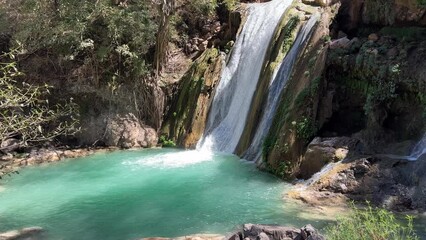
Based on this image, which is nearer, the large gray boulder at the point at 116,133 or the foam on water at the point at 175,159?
the foam on water at the point at 175,159

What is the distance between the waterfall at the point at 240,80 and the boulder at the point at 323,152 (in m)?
4.36

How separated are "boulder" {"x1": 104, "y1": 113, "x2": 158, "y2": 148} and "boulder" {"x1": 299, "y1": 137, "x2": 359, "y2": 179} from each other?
801cm

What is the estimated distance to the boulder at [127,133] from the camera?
62.1 ft

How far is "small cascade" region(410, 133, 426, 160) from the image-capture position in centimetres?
1096

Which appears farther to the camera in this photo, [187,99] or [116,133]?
[187,99]

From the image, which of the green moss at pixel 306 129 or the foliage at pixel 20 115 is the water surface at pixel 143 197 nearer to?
the green moss at pixel 306 129

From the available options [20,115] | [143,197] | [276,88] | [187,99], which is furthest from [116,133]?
[20,115]

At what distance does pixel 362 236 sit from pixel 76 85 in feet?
53.2

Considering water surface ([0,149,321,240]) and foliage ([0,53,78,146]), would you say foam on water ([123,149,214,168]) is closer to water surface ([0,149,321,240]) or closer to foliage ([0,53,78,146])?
water surface ([0,149,321,240])

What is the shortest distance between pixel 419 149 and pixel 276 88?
556 cm

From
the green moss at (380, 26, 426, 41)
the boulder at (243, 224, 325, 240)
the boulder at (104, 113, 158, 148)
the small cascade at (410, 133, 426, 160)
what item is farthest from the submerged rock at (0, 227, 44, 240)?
the green moss at (380, 26, 426, 41)

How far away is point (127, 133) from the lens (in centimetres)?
1905

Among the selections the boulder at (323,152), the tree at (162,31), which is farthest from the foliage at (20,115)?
the tree at (162,31)

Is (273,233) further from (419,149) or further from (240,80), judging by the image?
(240,80)
